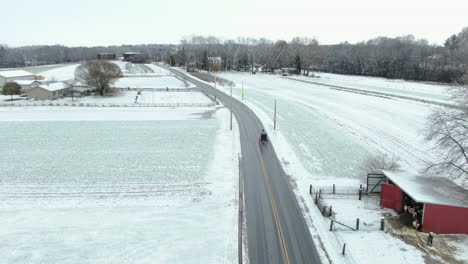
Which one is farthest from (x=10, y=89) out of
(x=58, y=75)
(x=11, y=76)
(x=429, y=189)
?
(x=429, y=189)

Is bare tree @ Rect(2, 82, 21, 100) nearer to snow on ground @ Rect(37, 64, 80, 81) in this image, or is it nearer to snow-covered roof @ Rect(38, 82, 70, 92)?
snow-covered roof @ Rect(38, 82, 70, 92)

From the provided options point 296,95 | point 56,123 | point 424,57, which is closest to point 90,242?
point 56,123

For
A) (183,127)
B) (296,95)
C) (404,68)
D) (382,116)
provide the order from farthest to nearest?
(404,68) → (296,95) → (382,116) → (183,127)

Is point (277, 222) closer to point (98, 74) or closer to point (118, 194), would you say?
point (118, 194)

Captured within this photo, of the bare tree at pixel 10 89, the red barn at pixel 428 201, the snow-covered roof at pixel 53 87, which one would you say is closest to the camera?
the red barn at pixel 428 201

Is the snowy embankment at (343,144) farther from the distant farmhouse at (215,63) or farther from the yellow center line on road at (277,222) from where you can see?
the distant farmhouse at (215,63)

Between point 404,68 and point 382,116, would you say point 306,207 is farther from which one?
point 404,68

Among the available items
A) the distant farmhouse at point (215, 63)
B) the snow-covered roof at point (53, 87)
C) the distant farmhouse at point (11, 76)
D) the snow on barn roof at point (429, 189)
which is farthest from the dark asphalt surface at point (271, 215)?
the distant farmhouse at point (215, 63)
